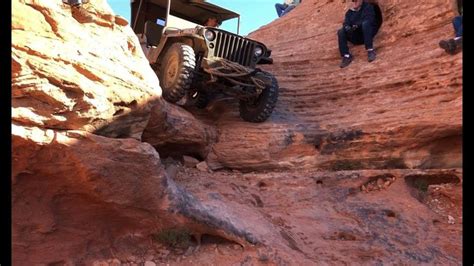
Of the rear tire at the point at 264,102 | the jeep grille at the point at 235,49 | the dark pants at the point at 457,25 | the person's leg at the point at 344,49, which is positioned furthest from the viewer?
the person's leg at the point at 344,49

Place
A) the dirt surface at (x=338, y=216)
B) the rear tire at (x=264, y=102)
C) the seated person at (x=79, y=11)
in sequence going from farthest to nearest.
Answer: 1. the rear tire at (x=264, y=102)
2. the dirt surface at (x=338, y=216)
3. the seated person at (x=79, y=11)

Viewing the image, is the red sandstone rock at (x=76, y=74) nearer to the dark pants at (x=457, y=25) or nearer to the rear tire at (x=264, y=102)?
the rear tire at (x=264, y=102)

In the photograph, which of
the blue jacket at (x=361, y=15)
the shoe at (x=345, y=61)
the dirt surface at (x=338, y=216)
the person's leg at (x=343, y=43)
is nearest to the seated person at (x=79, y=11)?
the dirt surface at (x=338, y=216)

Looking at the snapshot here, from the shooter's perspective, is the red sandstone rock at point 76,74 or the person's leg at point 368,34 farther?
the person's leg at point 368,34

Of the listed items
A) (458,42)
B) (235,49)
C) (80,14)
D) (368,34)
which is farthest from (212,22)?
(80,14)

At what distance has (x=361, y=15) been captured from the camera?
845 cm

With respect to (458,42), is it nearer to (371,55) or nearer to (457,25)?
(457,25)

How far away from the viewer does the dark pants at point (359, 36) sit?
8.07m

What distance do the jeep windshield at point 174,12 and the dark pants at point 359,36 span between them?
266 cm

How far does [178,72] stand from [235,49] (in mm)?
1145

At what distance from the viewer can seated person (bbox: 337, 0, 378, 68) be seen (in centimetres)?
822

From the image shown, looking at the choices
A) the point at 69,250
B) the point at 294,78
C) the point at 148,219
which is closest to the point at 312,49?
the point at 294,78

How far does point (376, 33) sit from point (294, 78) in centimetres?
202
